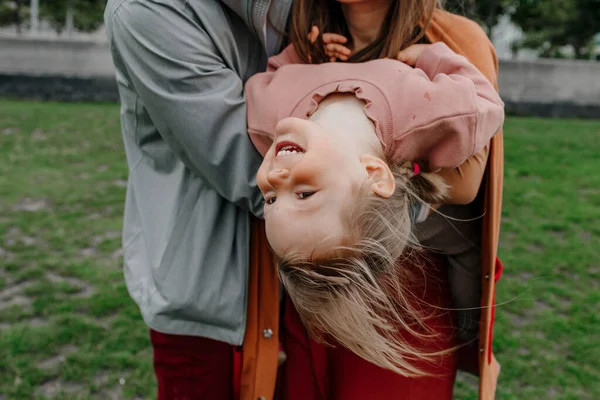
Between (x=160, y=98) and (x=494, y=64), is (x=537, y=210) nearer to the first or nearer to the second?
(x=494, y=64)

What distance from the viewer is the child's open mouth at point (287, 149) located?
1.41 m

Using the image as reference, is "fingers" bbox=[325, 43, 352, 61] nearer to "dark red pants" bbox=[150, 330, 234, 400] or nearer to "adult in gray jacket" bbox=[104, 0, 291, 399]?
"adult in gray jacket" bbox=[104, 0, 291, 399]

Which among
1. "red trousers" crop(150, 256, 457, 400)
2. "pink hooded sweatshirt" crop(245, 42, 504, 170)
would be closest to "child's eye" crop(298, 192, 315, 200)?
"pink hooded sweatshirt" crop(245, 42, 504, 170)

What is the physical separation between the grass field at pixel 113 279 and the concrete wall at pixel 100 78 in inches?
131

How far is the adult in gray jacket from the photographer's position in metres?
1.61

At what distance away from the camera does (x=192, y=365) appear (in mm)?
1918

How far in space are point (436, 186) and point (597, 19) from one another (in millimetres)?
15483

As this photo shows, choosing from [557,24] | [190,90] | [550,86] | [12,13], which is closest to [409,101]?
[190,90]

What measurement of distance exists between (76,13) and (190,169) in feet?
67.1

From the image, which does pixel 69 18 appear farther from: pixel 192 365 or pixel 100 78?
pixel 192 365

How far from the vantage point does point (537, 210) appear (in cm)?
579

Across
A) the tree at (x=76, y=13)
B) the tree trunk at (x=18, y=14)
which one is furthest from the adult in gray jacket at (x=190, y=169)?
the tree at (x=76, y=13)

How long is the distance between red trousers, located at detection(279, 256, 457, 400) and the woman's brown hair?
0.65m

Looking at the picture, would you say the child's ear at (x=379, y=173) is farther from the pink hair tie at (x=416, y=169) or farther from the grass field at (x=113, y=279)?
the grass field at (x=113, y=279)
